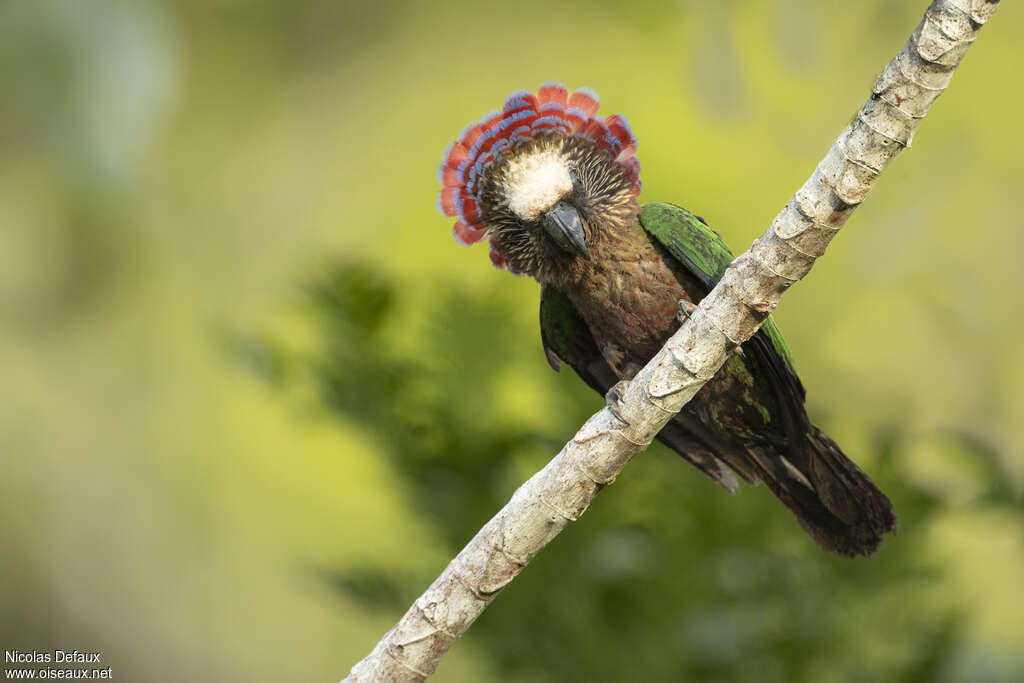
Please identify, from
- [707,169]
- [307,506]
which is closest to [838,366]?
[707,169]

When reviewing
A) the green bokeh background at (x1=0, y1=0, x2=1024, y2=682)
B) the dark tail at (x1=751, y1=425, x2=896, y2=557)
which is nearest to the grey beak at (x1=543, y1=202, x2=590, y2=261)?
the dark tail at (x1=751, y1=425, x2=896, y2=557)

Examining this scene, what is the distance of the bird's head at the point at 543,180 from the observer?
9.11 ft

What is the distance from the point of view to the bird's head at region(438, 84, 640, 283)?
278 centimetres

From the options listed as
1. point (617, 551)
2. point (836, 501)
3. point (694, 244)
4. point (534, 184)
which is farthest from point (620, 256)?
point (617, 551)

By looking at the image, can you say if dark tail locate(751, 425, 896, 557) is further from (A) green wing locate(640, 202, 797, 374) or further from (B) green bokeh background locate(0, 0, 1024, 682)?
(B) green bokeh background locate(0, 0, 1024, 682)

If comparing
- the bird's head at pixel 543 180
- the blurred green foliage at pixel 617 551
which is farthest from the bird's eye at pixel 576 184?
the blurred green foliage at pixel 617 551

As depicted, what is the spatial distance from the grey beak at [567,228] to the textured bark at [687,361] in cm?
59

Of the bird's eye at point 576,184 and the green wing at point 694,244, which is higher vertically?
the bird's eye at point 576,184

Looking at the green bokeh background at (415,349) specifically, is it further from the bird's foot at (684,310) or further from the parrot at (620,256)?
the bird's foot at (684,310)

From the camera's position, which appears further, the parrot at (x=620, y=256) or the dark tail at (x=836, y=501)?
the dark tail at (x=836, y=501)

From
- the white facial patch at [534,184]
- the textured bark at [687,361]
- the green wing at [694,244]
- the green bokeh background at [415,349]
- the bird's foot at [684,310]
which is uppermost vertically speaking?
the green bokeh background at [415,349]

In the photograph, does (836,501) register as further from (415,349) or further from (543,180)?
(415,349)

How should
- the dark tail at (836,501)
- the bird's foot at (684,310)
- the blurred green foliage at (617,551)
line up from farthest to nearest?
the blurred green foliage at (617,551) < the dark tail at (836,501) < the bird's foot at (684,310)

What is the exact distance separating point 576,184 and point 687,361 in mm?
798
